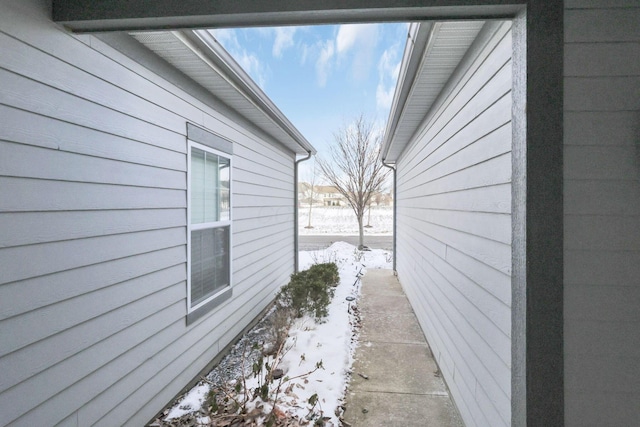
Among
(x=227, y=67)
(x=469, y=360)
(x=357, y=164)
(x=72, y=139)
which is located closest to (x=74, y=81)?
(x=72, y=139)

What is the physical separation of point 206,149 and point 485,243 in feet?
9.35

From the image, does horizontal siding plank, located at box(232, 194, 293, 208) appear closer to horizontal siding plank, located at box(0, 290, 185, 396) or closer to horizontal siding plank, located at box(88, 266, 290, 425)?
horizontal siding plank, located at box(88, 266, 290, 425)

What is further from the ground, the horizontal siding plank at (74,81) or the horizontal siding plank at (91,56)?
the horizontal siding plank at (91,56)

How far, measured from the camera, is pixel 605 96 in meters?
1.44

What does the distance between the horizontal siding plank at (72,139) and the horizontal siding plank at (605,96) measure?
8.93 ft

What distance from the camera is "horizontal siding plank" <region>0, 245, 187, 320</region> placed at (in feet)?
4.96

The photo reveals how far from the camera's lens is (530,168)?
1.42m

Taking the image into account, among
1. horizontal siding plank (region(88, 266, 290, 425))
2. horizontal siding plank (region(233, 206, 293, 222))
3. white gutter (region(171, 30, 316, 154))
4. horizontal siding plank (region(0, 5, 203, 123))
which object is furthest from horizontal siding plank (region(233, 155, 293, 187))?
horizontal siding plank (region(88, 266, 290, 425))

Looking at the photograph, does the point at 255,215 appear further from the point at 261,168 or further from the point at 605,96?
the point at 605,96

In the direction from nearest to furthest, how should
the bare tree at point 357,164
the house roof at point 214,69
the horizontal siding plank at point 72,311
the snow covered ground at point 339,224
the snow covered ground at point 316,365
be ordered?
the horizontal siding plank at point 72,311 < the house roof at point 214,69 < the snow covered ground at point 316,365 < the bare tree at point 357,164 < the snow covered ground at point 339,224

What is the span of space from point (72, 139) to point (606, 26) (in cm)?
296

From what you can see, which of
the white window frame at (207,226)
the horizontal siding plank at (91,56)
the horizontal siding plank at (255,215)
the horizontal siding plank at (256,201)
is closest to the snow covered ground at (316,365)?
the white window frame at (207,226)

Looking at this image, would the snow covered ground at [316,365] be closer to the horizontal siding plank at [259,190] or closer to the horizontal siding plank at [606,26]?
the horizontal siding plank at [259,190]

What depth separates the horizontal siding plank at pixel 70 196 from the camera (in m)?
1.52
